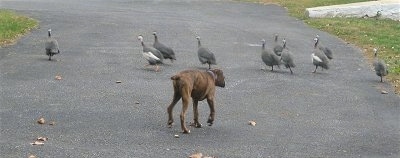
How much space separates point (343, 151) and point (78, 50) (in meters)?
10.2

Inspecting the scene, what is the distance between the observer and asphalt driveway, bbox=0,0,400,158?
9.67 metres

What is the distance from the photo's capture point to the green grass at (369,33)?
60.0 ft

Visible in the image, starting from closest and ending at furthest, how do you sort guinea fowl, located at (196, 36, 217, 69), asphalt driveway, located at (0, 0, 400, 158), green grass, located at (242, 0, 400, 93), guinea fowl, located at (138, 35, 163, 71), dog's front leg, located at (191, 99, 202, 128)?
1. asphalt driveway, located at (0, 0, 400, 158)
2. dog's front leg, located at (191, 99, 202, 128)
3. guinea fowl, located at (138, 35, 163, 71)
4. guinea fowl, located at (196, 36, 217, 69)
5. green grass, located at (242, 0, 400, 93)

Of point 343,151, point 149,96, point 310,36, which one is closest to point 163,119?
point 149,96

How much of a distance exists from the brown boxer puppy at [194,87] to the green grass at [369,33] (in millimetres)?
5616

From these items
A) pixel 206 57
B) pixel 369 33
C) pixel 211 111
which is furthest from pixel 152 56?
pixel 369 33

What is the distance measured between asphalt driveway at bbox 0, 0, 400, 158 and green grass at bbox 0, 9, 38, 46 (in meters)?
0.37

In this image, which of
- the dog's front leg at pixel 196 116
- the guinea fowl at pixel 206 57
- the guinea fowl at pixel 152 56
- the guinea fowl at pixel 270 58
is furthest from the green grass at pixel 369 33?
the dog's front leg at pixel 196 116

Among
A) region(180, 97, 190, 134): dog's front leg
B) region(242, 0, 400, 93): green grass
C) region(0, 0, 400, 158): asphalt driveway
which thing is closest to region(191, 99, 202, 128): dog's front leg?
region(0, 0, 400, 158): asphalt driveway

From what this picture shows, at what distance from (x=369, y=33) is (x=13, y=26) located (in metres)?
10.7

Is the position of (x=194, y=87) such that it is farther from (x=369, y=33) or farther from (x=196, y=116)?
(x=369, y=33)

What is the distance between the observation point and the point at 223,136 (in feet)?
33.5

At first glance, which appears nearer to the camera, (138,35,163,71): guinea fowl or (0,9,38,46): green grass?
(138,35,163,71): guinea fowl

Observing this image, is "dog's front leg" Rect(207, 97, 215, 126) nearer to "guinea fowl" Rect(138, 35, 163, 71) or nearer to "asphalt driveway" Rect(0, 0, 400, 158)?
"asphalt driveway" Rect(0, 0, 400, 158)
